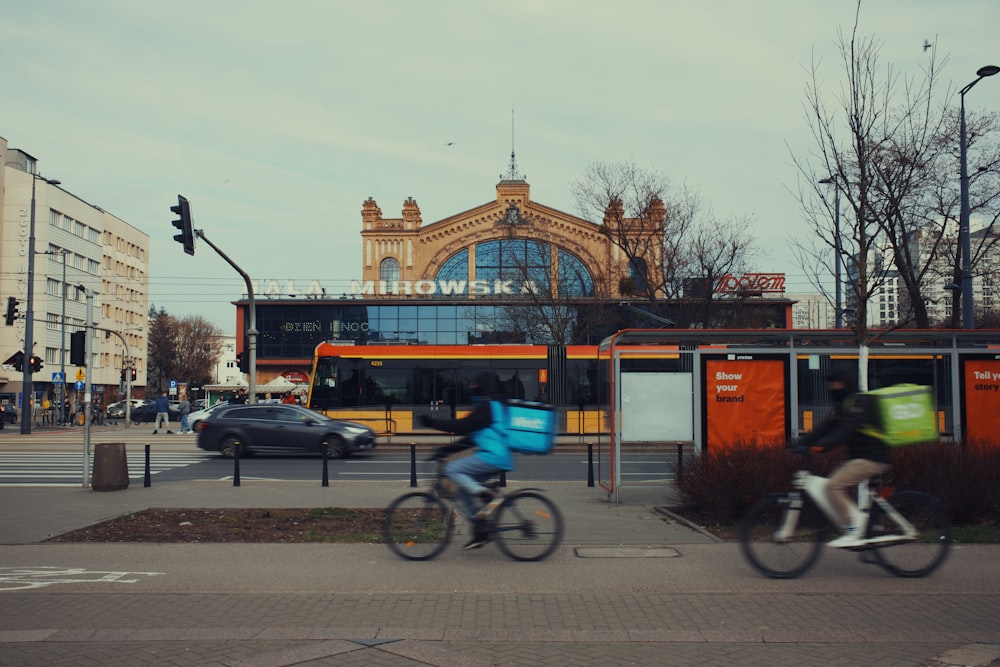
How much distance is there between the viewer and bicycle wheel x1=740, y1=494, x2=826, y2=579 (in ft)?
24.9

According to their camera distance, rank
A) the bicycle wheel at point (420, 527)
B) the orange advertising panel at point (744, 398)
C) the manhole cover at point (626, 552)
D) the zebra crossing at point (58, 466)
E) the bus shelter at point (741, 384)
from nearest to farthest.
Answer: the bicycle wheel at point (420, 527) → the manhole cover at point (626, 552) → the bus shelter at point (741, 384) → the orange advertising panel at point (744, 398) → the zebra crossing at point (58, 466)

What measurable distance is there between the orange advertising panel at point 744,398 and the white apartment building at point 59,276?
Result: 51464 mm

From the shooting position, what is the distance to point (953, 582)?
755 cm

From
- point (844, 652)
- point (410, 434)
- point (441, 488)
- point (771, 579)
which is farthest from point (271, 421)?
point (844, 652)

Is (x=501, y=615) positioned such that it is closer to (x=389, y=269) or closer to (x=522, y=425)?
(x=522, y=425)

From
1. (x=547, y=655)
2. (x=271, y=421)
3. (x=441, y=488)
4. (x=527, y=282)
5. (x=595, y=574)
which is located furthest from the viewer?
(x=527, y=282)

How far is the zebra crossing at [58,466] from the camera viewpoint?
18.0 metres

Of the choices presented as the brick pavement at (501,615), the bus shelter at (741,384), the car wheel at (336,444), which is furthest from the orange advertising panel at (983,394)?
the car wheel at (336,444)

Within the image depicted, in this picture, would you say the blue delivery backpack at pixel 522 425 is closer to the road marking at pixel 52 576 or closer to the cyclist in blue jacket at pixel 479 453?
the cyclist in blue jacket at pixel 479 453

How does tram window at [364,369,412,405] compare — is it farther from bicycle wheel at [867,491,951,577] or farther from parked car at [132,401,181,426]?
parked car at [132,401,181,426]

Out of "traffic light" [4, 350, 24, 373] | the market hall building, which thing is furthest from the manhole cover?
the market hall building

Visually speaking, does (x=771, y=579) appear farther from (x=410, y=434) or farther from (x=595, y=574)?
(x=410, y=434)

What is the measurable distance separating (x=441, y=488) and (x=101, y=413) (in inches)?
2127

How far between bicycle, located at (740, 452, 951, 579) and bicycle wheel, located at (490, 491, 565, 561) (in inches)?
70.7
